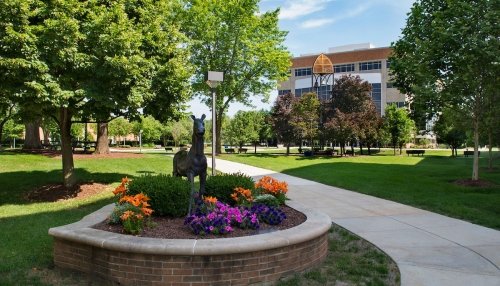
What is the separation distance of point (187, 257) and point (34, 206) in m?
8.55

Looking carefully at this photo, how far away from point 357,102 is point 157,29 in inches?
1263

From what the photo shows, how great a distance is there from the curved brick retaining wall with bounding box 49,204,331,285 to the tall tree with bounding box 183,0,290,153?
26.8 m

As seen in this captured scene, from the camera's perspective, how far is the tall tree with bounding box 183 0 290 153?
3203 centimetres

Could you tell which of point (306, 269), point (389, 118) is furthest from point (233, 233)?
point (389, 118)

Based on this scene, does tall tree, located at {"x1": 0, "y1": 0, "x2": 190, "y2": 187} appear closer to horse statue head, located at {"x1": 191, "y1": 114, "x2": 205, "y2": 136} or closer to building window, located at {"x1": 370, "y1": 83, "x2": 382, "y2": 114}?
horse statue head, located at {"x1": 191, "y1": 114, "x2": 205, "y2": 136}

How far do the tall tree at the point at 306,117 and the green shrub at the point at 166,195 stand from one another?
30.4 metres

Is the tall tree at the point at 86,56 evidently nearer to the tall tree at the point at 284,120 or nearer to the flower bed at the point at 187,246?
the flower bed at the point at 187,246

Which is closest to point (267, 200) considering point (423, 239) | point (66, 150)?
point (423, 239)

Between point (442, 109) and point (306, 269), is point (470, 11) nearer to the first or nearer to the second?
point (442, 109)

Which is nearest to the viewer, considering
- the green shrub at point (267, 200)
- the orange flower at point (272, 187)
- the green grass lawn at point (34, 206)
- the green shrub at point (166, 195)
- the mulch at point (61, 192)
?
the green grass lawn at point (34, 206)

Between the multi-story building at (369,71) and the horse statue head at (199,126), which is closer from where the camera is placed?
the horse statue head at (199,126)

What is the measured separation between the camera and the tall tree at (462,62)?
49.9 feet

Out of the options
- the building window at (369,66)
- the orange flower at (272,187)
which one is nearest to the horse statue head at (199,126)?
the orange flower at (272,187)

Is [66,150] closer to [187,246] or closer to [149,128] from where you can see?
[187,246]
